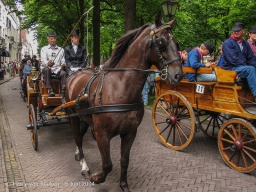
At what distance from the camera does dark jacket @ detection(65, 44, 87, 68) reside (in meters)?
6.39

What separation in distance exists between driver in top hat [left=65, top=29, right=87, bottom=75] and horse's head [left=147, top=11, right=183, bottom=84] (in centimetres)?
325

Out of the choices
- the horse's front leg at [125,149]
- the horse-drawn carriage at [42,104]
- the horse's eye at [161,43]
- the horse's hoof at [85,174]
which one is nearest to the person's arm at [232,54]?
the horse's eye at [161,43]

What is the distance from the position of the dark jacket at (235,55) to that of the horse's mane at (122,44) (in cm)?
222

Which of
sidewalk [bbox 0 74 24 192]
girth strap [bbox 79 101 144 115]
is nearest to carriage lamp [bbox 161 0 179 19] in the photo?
sidewalk [bbox 0 74 24 192]

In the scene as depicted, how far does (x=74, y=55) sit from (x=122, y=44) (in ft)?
9.57

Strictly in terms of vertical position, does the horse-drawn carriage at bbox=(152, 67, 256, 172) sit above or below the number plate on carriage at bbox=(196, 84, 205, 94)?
below

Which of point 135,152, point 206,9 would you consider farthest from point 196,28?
point 135,152

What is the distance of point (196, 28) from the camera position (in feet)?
57.3

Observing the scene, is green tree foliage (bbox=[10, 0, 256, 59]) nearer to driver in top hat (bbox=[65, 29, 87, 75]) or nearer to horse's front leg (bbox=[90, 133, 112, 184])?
driver in top hat (bbox=[65, 29, 87, 75])

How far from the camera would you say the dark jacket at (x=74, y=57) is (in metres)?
6.39

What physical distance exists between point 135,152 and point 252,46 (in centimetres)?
335

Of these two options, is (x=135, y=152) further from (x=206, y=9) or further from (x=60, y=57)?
(x=206, y=9)

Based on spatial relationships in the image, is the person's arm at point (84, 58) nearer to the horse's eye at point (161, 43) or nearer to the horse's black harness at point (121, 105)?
the horse's black harness at point (121, 105)

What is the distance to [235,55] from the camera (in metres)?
5.15
